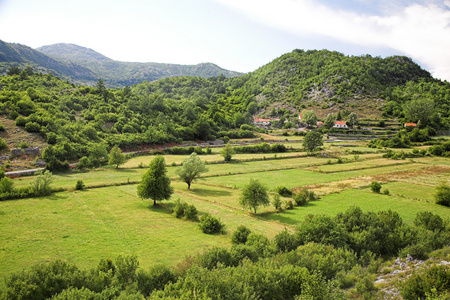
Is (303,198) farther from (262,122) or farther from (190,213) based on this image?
(262,122)

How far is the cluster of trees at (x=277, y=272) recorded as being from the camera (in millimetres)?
13398

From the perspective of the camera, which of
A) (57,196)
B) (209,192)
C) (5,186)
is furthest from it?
(209,192)

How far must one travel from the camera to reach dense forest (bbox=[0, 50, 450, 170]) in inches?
2640

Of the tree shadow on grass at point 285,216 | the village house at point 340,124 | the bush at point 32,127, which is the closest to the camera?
the tree shadow on grass at point 285,216

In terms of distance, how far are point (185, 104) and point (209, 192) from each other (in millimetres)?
93630

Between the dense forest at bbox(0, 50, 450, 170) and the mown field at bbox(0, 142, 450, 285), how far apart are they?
73.1ft

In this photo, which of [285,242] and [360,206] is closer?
[285,242]

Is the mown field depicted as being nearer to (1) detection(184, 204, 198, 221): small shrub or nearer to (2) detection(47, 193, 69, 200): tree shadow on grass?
(2) detection(47, 193, 69, 200): tree shadow on grass

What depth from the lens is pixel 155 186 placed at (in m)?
35.4

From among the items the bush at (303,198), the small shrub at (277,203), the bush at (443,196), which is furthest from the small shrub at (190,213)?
the bush at (443,196)

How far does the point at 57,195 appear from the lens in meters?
36.5

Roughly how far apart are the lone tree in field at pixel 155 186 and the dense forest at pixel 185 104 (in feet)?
94.3

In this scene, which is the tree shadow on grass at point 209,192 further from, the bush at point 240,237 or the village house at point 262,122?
the village house at point 262,122

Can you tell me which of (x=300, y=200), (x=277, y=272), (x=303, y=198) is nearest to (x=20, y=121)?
(x=300, y=200)
